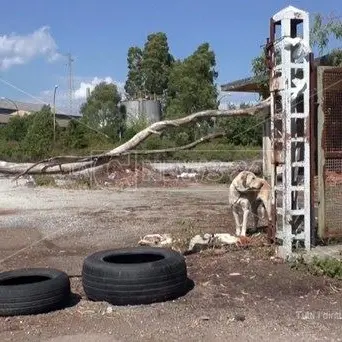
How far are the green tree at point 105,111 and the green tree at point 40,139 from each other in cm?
312

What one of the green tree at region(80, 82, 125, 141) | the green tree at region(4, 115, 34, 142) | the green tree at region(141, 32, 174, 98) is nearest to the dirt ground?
the green tree at region(80, 82, 125, 141)

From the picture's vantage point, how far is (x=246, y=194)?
9461mm

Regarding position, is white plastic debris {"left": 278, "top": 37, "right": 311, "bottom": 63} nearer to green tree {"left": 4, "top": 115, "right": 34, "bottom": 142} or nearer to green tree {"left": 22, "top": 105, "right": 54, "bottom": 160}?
green tree {"left": 22, "top": 105, "right": 54, "bottom": 160}

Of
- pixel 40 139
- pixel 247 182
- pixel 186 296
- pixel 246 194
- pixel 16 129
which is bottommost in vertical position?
pixel 186 296

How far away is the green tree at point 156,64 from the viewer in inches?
2516

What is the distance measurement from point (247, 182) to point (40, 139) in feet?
82.0

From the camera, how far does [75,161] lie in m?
9.89

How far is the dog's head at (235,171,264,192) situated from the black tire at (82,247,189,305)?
280 centimetres

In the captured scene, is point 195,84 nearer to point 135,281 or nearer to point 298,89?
point 298,89

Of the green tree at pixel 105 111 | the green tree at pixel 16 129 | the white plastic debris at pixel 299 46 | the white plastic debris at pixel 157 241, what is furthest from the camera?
the green tree at pixel 16 129

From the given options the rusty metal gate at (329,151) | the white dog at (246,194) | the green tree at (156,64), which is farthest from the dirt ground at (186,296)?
the green tree at (156,64)

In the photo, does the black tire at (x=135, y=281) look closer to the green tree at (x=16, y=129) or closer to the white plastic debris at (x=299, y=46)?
the white plastic debris at (x=299, y=46)

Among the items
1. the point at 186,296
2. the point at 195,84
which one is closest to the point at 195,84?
the point at 195,84

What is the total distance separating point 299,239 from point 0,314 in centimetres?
418
